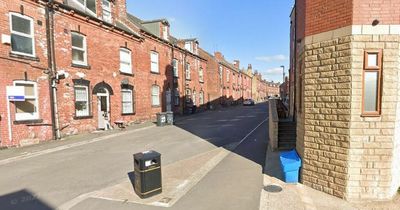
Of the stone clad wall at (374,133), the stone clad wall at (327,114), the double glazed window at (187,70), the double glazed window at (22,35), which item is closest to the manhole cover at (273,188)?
the stone clad wall at (327,114)

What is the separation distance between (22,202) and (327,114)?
728 cm

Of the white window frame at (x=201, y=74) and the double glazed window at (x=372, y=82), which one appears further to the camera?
the white window frame at (x=201, y=74)

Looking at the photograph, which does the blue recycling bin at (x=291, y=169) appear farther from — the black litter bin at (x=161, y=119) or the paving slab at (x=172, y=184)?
the black litter bin at (x=161, y=119)

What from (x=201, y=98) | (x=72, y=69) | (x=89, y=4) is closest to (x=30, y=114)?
(x=72, y=69)

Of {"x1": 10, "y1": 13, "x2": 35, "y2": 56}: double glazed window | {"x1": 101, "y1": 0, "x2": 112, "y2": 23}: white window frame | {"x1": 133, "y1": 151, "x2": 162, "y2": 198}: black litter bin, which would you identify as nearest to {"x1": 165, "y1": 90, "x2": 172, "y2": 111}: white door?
{"x1": 101, "y1": 0, "x2": 112, "y2": 23}: white window frame

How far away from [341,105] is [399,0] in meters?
2.45

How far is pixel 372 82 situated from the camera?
5.57 m

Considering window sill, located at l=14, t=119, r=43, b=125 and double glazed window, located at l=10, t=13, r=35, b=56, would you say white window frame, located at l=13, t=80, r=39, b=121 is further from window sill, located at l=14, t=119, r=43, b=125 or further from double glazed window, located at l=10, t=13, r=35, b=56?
double glazed window, located at l=10, t=13, r=35, b=56

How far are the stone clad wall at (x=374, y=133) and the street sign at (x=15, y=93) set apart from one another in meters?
13.3

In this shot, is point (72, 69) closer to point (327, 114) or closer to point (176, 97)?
point (327, 114)

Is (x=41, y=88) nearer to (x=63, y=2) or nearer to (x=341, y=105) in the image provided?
(x=63, y=2)

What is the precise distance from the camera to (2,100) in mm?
11367

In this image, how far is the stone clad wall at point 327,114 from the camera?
565 centimetres

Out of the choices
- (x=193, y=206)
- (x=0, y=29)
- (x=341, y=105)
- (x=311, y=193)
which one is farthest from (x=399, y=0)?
(x=0, y=29)
